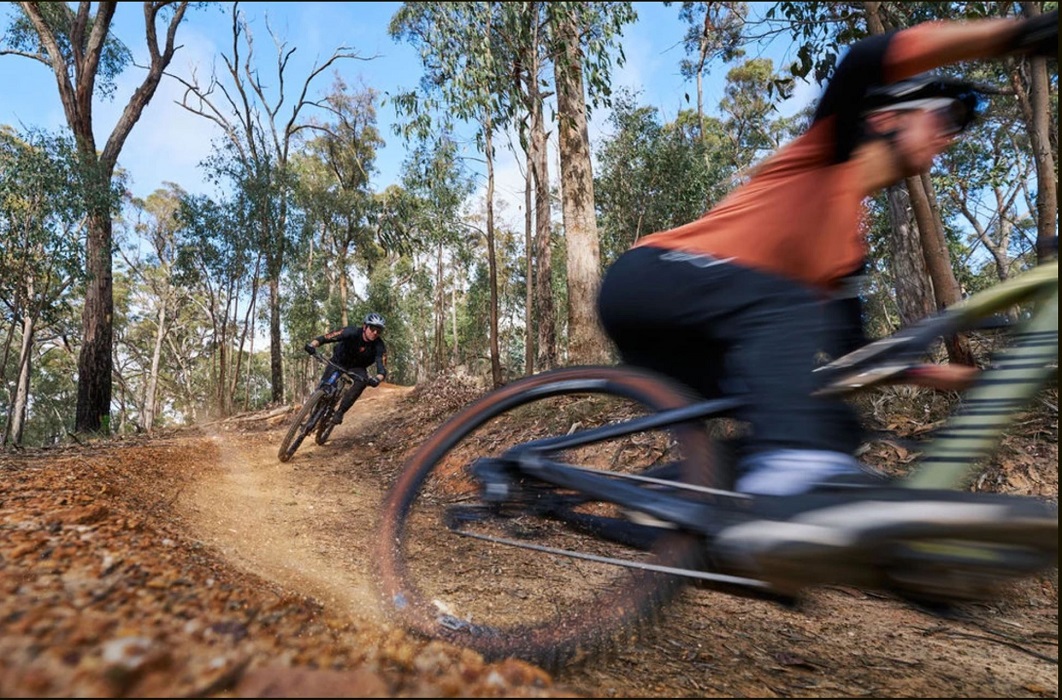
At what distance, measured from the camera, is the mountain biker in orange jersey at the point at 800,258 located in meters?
1.22

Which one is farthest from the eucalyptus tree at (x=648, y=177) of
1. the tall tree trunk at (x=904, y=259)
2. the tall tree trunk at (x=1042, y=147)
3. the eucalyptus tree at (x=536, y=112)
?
the tall tree trunk at (x=1042, y=147)

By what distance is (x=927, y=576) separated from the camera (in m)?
1.00

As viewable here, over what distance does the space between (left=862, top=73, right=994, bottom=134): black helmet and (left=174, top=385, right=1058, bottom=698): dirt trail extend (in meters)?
1.14

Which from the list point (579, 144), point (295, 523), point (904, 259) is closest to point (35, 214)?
point (579, 144)

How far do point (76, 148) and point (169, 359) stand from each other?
23.8 meters

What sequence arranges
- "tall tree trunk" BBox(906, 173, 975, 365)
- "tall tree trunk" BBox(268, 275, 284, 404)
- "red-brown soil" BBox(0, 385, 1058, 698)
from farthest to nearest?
"tall tree trunk" BBox(268, 275, 284, 404), "tall tree trunk" BBox(906, 173, 975, 365), "red-brown soil" BBox(0, 385, 1058, 698)

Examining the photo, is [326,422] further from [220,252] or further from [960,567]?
[220,252]

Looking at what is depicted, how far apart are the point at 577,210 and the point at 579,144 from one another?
1.11 m

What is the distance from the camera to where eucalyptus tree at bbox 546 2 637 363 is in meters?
7.16

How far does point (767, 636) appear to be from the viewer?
1904mm

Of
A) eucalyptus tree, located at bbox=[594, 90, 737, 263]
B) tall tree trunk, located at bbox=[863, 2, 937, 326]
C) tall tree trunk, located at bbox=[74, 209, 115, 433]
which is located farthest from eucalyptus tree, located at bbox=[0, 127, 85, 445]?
tall tree trunk, located at bbox=[863, 2, 937, 326]

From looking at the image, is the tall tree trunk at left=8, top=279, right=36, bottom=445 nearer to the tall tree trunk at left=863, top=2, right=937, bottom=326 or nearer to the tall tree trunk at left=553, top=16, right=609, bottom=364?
the tall tree trunk at left=553, top=16, right=609, bottom=364

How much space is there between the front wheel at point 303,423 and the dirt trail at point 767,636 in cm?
286

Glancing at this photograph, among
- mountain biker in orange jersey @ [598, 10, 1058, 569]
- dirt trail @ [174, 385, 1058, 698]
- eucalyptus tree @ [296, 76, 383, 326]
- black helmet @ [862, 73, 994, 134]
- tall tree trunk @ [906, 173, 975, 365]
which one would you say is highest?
eucalyptus tree @ [296, 76, 383, 326]
